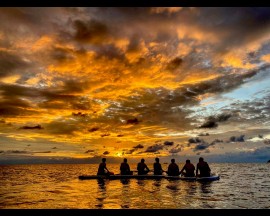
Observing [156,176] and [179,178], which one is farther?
[156,176]

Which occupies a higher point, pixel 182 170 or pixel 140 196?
pixel 182 170

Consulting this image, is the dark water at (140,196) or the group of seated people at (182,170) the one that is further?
the group of seated people at (182,170)

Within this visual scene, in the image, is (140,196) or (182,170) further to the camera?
(182,170)

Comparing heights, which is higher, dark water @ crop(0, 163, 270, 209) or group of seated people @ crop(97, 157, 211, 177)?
group of seated people @ crop(97, 157, 211, 177)

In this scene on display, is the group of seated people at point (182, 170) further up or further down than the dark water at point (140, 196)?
further up

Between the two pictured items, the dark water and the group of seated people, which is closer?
the dark water
